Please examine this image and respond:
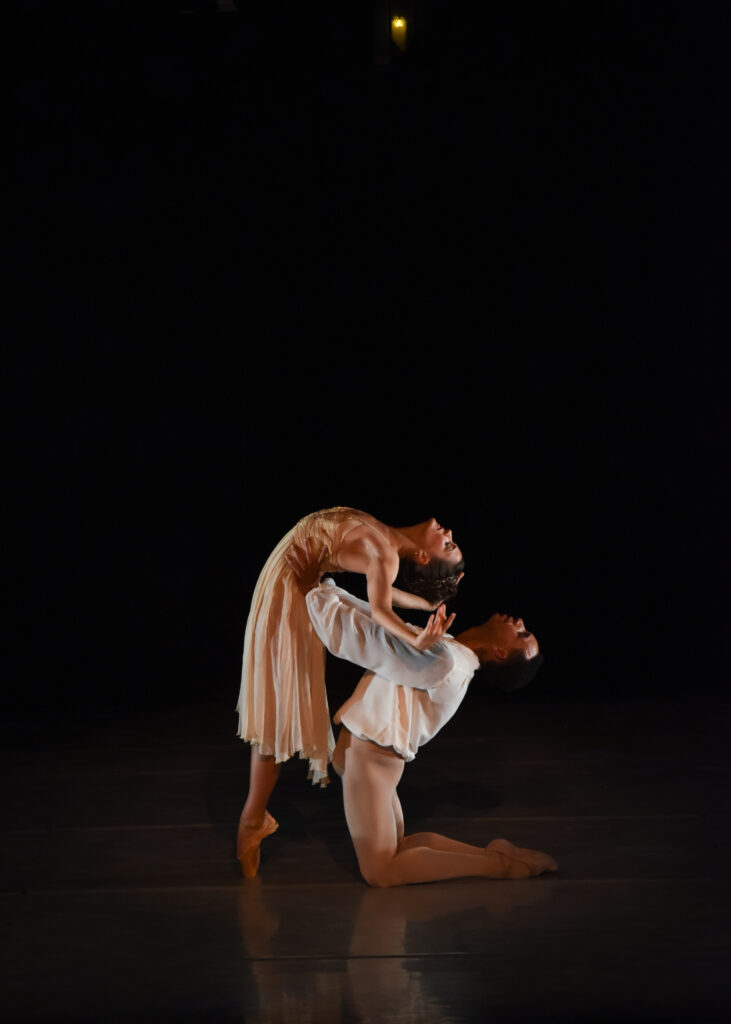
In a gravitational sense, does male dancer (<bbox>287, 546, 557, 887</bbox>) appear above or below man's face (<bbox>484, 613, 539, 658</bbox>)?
below

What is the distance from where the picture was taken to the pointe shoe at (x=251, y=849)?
298 centimetres

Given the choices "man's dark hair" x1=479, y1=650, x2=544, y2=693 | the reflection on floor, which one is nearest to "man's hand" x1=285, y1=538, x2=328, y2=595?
"man's dark hair" x1=479, y1=650, x2=544, y2=693

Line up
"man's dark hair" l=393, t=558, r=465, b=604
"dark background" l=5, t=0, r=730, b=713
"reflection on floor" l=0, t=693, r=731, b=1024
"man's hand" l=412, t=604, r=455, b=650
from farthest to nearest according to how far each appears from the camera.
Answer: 1. "dark background" l=5, t=0, r=730, b=713
2. "man's dark hair" l=393, t=558, r=465, b=604
3. "man's hand" l=412, t=604, r=455, b=650
4. "reflection on floor" l=0, t=693, r=731, b=1024

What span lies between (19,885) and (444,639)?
3.96 ft

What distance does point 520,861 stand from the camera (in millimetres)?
2902

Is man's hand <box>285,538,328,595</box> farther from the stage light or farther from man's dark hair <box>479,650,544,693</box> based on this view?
the stage light

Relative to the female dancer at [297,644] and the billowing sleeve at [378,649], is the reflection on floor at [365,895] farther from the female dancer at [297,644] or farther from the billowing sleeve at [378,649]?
the billowing sleeve at [378,649]

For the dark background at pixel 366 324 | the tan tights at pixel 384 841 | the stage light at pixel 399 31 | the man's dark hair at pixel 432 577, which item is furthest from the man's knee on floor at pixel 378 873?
the stage light at pixel 399 31

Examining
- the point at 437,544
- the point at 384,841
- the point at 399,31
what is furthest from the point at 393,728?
the point at 399,31

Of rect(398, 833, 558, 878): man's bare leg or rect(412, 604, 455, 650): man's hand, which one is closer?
rect(412, 604, 455, 650): man's hand

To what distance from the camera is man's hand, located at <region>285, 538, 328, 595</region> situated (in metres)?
3.02

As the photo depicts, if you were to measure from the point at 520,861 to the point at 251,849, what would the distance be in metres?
0.67

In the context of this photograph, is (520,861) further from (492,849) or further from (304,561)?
(304,561)

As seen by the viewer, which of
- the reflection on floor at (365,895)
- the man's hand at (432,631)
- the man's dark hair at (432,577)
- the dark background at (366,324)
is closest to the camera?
the reflection on floor at (365,895)
